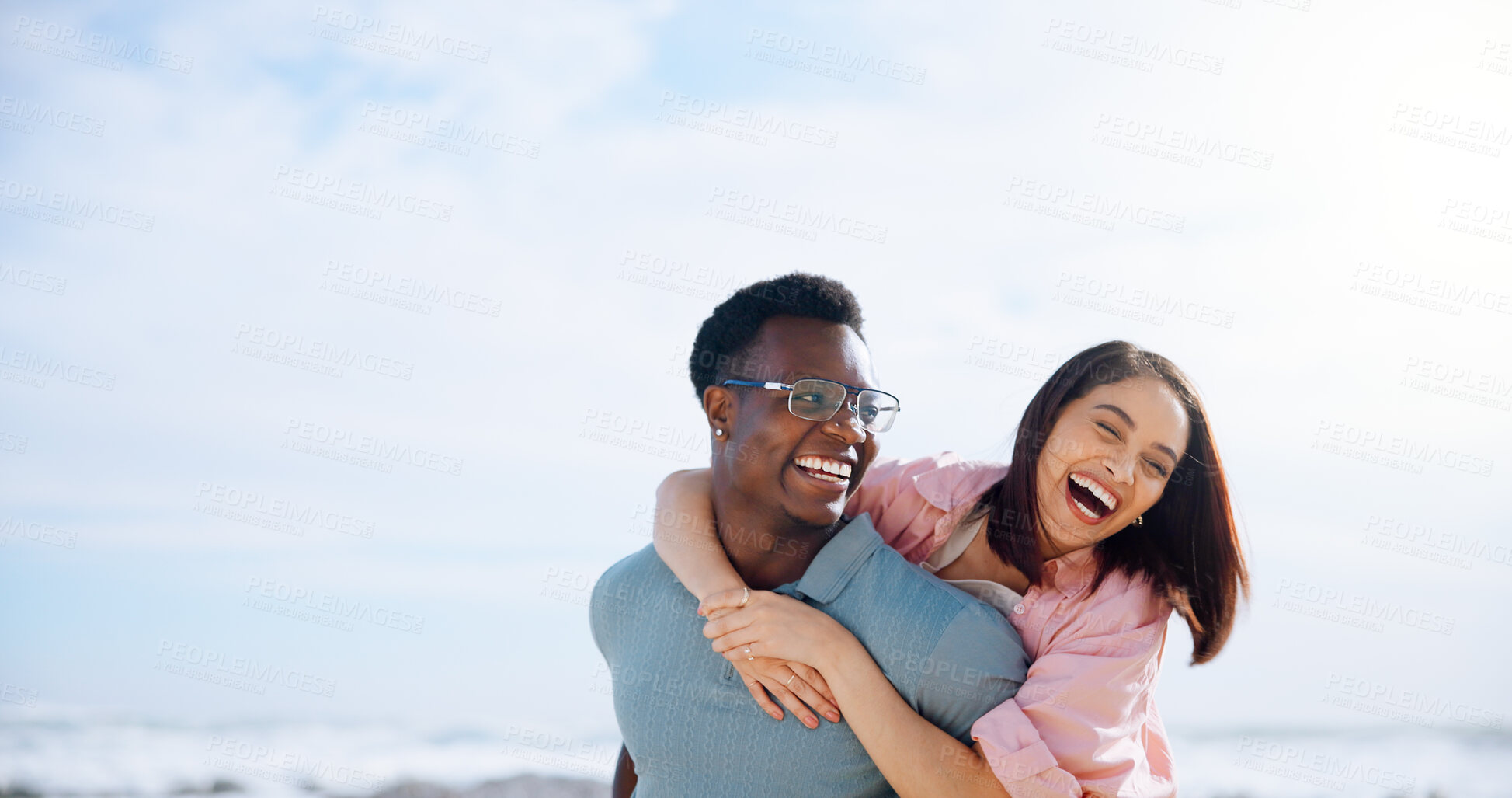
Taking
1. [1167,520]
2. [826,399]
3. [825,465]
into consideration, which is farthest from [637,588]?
[1167,520]

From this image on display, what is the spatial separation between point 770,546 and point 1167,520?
1127 millimetres

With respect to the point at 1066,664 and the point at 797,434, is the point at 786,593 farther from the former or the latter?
the point at 1066,664

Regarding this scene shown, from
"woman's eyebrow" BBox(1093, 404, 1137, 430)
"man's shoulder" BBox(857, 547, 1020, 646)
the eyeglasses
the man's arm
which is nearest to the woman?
"woman's eyebrow" BBox(1093, 404, 1137, 430)

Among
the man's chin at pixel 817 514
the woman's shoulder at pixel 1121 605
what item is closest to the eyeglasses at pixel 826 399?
the man's chin at pixel 817 514

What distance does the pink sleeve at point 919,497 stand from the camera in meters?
2.95

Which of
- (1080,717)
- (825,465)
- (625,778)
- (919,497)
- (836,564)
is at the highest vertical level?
(825,465)

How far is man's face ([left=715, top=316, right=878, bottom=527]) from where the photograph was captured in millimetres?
2711

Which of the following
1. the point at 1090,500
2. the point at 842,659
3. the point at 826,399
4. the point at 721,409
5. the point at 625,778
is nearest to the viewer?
the point at 842,659

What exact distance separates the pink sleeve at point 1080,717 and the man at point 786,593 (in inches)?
4.3

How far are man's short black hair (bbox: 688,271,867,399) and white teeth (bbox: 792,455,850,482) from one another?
0.39 meters

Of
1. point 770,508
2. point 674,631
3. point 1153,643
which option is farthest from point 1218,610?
point 674,631

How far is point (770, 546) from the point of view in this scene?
2818 millimetres

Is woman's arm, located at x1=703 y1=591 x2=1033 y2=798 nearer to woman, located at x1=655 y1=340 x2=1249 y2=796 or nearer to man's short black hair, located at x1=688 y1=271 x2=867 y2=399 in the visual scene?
woman, located at x1=655 y1=340 x2=1249 y2=796

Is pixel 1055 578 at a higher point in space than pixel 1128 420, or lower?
lower
